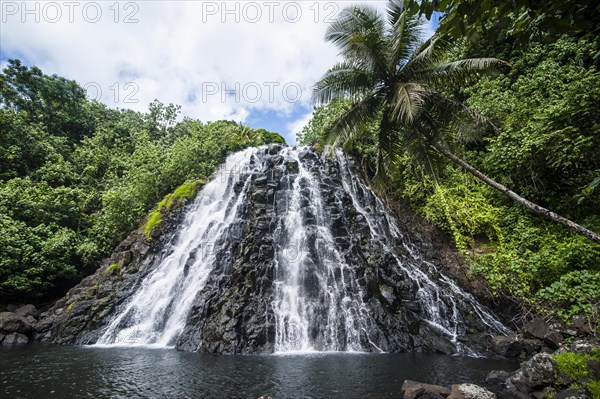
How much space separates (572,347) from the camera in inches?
288

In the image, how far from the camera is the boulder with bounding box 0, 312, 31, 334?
13078mm

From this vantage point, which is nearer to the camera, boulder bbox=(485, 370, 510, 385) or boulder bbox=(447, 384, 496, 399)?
boulder bbox=(447, 384, 496, 399)

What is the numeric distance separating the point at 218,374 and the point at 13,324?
37.6 feet

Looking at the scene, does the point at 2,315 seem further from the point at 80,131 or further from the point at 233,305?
the point at 80,131

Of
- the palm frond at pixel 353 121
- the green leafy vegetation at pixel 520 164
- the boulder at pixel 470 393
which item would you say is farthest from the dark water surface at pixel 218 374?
the palm frond at pixel 353 121

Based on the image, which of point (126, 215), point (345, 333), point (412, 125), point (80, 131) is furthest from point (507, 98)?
point (80, 131)

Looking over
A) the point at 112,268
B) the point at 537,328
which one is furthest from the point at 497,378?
the point at 112,268

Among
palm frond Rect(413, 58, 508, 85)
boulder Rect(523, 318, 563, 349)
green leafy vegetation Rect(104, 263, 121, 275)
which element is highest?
palm frond Rect(413, 58, 508, 85)

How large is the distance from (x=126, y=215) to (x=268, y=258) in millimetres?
11814

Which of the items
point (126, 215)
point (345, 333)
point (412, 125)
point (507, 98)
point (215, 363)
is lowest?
point (215, 363)

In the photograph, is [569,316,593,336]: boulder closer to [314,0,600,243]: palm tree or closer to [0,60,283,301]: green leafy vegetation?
[314,0,600,243]: palm tree

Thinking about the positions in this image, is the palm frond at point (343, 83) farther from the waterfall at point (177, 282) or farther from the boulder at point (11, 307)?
the boulder at point (11, 307)

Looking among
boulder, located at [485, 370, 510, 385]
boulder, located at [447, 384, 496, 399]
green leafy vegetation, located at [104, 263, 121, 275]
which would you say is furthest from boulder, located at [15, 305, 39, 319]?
boulder, located at [485, 370, 510, 385]

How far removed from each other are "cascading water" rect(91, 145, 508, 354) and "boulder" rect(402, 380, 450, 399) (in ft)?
14.8
